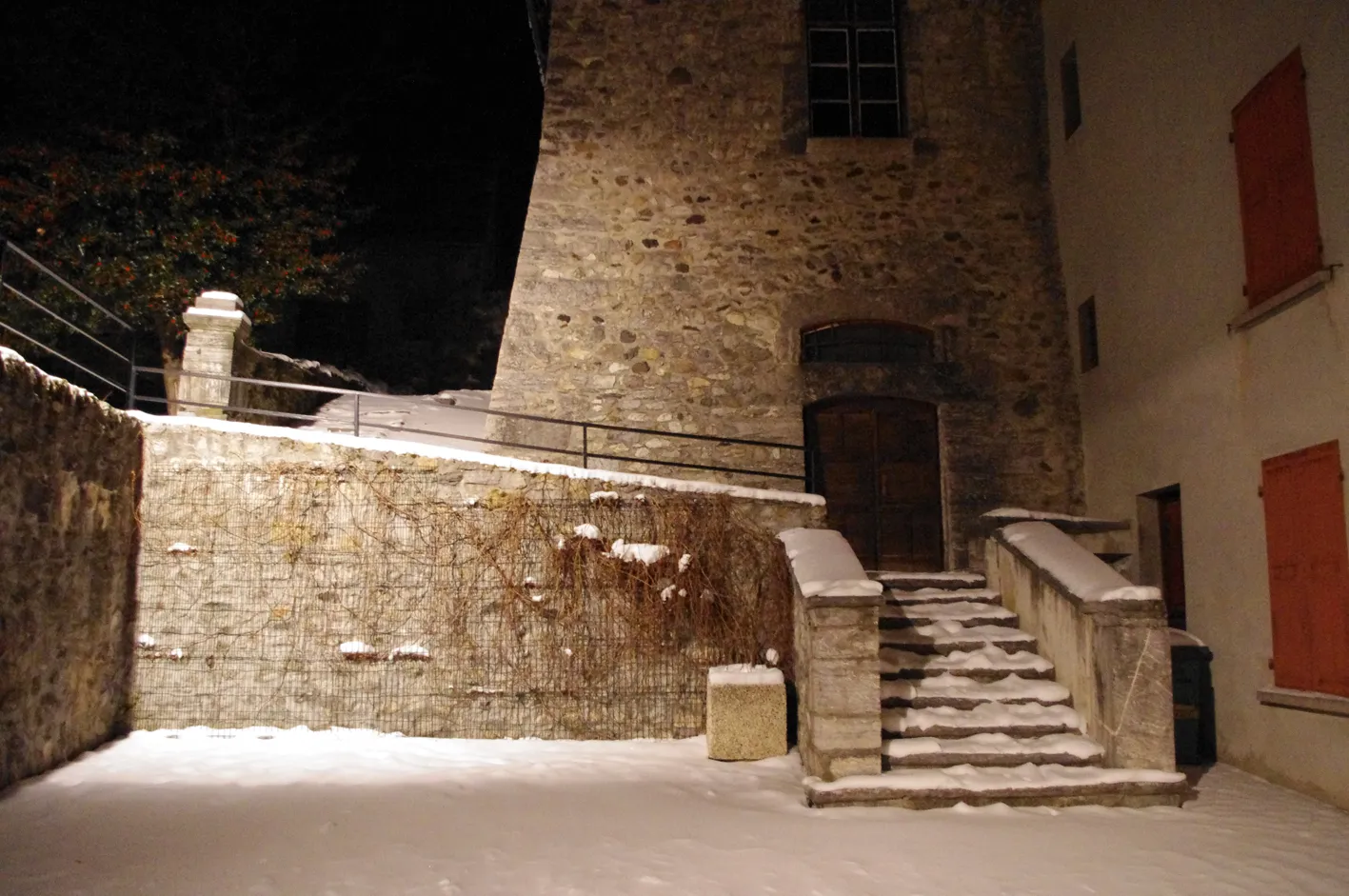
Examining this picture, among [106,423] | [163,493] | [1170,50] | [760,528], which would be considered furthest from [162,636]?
[1170,50]

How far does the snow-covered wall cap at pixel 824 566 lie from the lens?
17.4 feet

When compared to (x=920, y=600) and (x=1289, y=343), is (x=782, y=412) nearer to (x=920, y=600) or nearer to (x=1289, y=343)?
(x=920, y=600)

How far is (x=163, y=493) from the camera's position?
6.46 metres

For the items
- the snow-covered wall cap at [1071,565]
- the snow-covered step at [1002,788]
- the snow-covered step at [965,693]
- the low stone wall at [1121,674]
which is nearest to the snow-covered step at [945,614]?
the snow-covered wall cap at [1071,565]

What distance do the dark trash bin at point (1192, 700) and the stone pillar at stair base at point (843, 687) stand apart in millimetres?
2101

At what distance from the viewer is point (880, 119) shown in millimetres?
9500

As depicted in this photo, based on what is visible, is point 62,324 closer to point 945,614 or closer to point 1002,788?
point 945,614

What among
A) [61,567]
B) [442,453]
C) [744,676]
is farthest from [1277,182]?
[61,567]

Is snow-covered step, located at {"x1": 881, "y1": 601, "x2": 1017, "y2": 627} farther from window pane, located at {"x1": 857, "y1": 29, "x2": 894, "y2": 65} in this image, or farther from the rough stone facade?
window pane, located at {"x1": 857, "y1": 29, "x2": 894, "y2": 65}

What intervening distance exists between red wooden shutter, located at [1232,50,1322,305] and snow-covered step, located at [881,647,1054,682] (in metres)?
2.68

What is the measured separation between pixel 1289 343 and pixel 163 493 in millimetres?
7349

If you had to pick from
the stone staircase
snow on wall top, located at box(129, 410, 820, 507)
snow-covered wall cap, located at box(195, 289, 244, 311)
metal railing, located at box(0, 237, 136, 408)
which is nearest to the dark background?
metal railing, located at box(0, 237, 136, 408)

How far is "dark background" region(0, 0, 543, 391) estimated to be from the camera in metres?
10.6

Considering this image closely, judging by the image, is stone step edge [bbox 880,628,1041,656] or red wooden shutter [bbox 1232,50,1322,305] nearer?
red wooden shutter [bbox 1232,50,1322,305]
